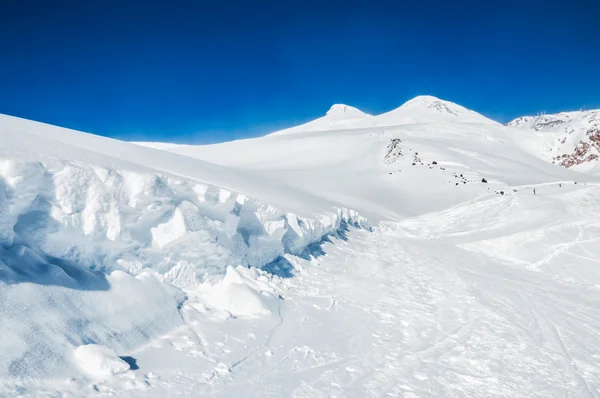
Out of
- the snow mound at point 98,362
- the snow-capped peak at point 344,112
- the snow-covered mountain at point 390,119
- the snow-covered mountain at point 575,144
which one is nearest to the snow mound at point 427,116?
the snow-covered mountain at point 390,119

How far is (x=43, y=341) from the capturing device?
141 inches

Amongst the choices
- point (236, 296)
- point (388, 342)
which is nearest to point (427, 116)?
point (388, 342)

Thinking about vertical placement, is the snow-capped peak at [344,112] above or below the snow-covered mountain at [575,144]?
above

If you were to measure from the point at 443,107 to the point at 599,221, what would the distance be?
118 m

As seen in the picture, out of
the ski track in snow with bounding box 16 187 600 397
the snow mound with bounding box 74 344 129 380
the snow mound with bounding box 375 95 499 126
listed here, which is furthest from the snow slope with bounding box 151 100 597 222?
the snow mound with bounding box 375 95 499 126

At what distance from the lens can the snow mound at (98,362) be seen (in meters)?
3.58

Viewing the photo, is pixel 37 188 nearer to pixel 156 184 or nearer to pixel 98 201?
pixel 98 201

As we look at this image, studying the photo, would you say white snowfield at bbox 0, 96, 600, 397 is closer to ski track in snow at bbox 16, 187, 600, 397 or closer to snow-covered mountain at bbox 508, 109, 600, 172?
ski track in snow at bbox 16, 187, 600, 397

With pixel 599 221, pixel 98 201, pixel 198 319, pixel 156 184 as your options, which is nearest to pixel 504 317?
pixel 198 319

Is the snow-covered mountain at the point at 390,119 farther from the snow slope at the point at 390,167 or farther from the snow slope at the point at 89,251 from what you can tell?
the snow slope at the point at 89,251

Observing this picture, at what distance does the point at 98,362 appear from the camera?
3.62 metres

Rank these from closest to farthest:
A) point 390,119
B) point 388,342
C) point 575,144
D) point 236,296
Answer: point 388,342 → point 236,296 → point 575,144 → point 390,119

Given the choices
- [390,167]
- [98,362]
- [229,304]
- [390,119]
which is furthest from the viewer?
[390,119]

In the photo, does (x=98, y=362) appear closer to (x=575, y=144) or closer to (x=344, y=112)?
(x=575, y=144)
